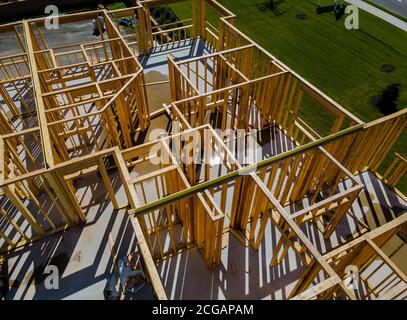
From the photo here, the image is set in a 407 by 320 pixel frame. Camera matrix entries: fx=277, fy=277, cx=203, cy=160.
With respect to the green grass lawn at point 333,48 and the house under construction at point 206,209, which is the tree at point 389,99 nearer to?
the green grass lawn at point 333,48

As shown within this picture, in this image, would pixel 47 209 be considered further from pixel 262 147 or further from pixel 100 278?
pixel 262 147

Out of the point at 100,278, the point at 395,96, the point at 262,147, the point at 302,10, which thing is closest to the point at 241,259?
the point at 100,278

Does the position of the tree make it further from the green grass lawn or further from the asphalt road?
the asphalt road

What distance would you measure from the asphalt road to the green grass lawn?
9.19 feet

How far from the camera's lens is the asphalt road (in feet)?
75.8

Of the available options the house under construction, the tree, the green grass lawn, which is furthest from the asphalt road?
the house under construction

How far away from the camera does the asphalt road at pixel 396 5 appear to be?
2311cm

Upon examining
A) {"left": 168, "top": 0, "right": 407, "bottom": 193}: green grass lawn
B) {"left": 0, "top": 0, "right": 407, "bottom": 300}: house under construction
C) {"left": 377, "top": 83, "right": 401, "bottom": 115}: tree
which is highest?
{"left": 168, "top": 0, "right": 407, "bottom": 193}: green grass lawn

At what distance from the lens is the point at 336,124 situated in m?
8.38

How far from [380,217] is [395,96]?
8.76 metres

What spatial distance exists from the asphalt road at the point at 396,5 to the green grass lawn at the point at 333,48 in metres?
2.80

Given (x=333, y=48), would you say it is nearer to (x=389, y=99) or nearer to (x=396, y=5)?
(x=389, y=99)

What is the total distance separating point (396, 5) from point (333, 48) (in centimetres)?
1086

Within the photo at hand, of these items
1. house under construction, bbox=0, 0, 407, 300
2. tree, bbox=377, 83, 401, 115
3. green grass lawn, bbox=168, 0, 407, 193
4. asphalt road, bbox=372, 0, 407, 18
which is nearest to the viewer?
house under construction, bbox=0, 0, 407, 300
